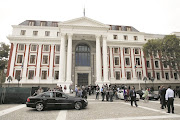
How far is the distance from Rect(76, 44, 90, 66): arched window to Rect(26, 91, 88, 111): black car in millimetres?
23045

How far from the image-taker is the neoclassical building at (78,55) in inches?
1167

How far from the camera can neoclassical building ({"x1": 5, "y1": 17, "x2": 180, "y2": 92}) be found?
29.6m

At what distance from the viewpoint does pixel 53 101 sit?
9344 mm

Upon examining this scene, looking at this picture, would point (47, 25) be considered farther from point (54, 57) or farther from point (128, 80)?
point (128, 80)

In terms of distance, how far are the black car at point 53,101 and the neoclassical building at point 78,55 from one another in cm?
1754

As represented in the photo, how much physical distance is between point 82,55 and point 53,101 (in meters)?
24.6

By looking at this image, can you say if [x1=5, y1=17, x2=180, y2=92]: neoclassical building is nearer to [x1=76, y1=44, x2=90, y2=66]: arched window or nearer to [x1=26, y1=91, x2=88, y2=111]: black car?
[x1=76, y1=44, x2=90, y2=66]: arched window

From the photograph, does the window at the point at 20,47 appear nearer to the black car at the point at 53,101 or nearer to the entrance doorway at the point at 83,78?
the entrance doorway at the point at 83,78

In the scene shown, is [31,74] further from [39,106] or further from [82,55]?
[39,106]

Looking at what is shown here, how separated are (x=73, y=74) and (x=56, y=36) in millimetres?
12221

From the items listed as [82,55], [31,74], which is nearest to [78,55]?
[82,55]

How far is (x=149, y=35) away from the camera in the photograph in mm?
39531

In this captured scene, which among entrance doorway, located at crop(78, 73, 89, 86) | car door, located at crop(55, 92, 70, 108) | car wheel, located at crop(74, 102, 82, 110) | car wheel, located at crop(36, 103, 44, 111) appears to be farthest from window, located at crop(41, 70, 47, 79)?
car wheel, located at crop(74, 102, 82, 110)

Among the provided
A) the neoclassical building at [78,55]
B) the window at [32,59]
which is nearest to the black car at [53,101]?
the neoclassical building at [78,55]
